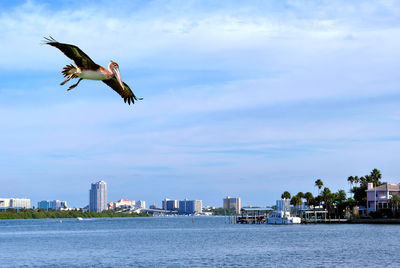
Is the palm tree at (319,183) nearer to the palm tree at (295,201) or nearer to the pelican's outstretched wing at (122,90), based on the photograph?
the palm tree at (295,201)

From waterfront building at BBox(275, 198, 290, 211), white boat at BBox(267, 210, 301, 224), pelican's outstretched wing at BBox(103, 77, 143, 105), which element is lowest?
white boat at BBox(267, 210, 301, 224)

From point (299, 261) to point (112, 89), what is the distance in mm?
56235

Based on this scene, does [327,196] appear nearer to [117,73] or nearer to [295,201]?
[295,201]

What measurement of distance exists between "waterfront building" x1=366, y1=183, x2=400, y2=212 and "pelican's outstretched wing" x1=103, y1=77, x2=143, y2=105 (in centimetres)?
14360

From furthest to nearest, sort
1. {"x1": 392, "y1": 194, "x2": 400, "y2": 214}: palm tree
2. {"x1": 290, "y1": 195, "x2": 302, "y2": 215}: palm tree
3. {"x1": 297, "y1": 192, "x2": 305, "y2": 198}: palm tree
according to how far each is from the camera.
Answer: {"x1": 297, "y1": 192, "x2": 305, "y2": 198}: palm tree → {"x1": 290, "y1": 195, "x2": 302, "y2": 215}: palm tree → {"x1": 392, "y1": 194, "x2": 400, "y2": 214}: palm tree

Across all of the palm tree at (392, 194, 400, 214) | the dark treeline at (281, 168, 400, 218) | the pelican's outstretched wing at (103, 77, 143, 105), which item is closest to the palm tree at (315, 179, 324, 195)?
the dark treeline at (281, 168, 400, 218)

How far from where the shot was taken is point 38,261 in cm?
6600

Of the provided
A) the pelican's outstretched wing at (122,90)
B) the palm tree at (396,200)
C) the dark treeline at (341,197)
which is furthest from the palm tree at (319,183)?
the pelican's outstretched wing at (122,90)

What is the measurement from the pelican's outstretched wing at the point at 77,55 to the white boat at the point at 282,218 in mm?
164626

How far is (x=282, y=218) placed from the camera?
16975cm

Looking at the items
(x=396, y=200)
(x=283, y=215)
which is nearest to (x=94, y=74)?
(x=396, y=200)

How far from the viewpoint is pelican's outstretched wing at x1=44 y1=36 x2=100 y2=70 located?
21.9ft

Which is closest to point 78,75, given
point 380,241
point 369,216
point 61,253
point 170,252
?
point 170,252

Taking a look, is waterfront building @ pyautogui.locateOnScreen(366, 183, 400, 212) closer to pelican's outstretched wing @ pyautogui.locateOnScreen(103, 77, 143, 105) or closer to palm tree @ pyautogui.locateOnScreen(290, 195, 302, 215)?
palm tree @ pyautogui.locateOnScreen(290, 195, 302, 215)
